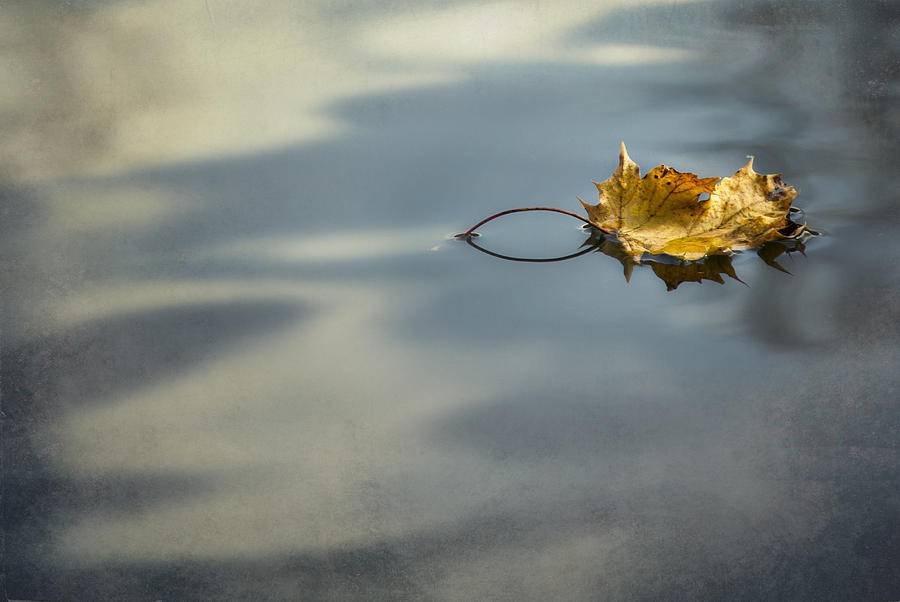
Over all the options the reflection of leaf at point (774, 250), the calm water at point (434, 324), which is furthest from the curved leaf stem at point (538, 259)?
the reflection of leaf at point (774, 250)

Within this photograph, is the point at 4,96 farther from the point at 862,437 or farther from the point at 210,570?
the point at 862,437

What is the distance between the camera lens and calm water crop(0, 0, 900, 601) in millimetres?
695

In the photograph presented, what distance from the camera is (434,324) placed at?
0.92 m

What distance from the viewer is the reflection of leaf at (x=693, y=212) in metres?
1.00

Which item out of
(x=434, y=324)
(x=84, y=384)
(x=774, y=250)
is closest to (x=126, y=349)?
(x=84, y=384)

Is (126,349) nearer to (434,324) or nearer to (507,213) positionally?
(434,324)

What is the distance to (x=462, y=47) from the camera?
1.46 m

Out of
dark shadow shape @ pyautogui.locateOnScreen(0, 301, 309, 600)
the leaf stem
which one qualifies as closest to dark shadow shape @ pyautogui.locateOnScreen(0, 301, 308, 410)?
dark shadow shape @ pyautogui.locateOnScreen(0, 301, 309, 600)

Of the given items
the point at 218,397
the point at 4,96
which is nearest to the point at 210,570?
the point at 218,397

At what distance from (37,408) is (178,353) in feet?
0.53

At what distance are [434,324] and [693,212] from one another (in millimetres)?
391

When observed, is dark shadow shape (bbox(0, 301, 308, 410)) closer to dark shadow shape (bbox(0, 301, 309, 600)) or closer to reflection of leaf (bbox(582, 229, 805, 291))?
dark shadow shape (bbox(0, 301, 309, 600))

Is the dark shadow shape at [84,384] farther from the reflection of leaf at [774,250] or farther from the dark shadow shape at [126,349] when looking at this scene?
the reflection of leaf at [774,250]

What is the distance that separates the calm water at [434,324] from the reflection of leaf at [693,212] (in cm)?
5
